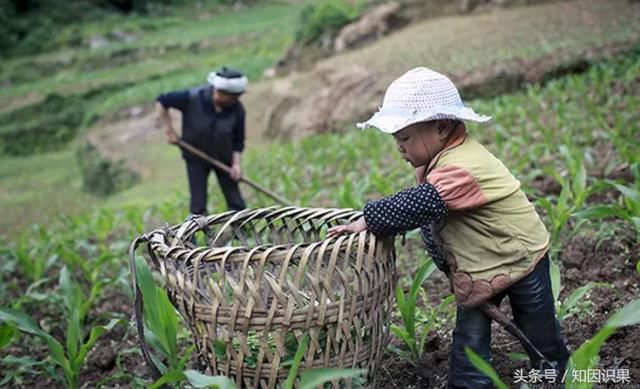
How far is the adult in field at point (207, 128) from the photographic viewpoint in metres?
5.20

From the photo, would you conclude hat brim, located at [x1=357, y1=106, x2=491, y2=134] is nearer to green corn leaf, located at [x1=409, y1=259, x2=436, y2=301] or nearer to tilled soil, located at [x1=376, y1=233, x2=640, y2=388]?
green corn leaf, located at [x1=409, y1=259, x2=436, y2=301]

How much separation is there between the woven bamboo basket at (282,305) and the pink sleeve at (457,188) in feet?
0.86

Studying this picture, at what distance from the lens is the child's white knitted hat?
7.40 feet

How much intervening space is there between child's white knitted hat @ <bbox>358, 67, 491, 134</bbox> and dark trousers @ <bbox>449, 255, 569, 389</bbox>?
58cm

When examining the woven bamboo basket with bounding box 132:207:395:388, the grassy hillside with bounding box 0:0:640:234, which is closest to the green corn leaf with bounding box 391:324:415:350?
the woven bamboo basket with bounding box 132:207:395:388

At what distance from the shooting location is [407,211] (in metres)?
2.20

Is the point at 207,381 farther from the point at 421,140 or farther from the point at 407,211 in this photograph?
the point at 421,140

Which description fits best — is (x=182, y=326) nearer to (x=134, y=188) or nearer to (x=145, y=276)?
(x=145, y=276)

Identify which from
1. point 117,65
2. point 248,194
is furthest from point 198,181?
point 117,65

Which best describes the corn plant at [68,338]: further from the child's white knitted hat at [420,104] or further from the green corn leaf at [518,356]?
the green corn leaf at [518,356]

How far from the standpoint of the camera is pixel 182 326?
12.2 feet

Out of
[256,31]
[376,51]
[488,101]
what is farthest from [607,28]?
[256,31]

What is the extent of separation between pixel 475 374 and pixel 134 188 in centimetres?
829

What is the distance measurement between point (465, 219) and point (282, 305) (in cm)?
65
